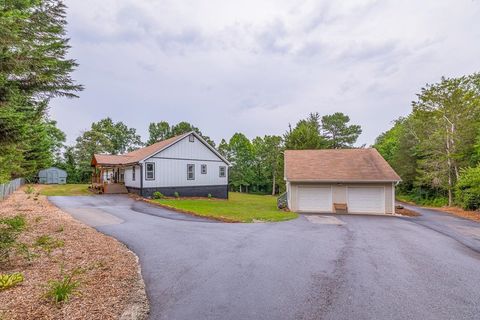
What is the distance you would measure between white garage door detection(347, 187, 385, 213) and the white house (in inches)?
477

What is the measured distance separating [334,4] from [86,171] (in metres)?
39.4

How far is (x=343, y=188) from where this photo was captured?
16625 millimetres

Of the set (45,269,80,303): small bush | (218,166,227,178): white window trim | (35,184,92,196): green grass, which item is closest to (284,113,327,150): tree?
(218,166,227,178): white window trim

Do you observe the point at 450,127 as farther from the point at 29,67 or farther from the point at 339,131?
the point at 29,67

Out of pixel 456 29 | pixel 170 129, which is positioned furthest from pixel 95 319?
pixel 170 129

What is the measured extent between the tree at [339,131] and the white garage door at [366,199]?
30.5 metres

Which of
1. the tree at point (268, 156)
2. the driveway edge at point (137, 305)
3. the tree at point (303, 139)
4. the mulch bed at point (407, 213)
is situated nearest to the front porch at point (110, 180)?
the tree at point (303, 139)

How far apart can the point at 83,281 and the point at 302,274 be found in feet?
13.1

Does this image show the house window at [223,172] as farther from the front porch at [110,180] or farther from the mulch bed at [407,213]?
the mulch bed at [407,213]

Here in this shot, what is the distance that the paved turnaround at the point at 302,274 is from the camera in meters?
3.69

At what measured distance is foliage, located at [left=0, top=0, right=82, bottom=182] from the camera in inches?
184

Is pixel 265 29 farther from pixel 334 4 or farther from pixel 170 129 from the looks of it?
pixel 170 129

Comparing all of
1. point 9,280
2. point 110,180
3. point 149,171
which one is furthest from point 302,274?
point 110,180

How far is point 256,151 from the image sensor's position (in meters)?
44.3
